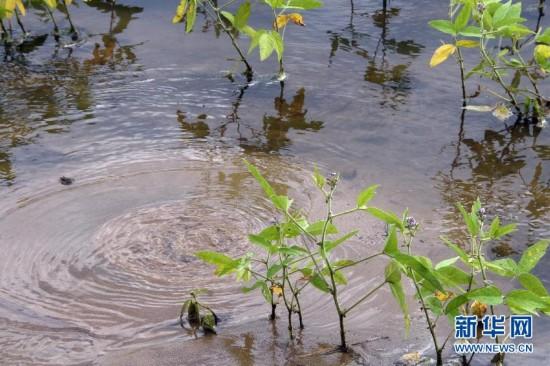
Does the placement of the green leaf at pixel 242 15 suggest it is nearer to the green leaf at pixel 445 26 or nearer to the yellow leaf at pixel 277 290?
the green leaf at pixel 445 26

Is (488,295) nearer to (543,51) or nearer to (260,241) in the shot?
(260,241)

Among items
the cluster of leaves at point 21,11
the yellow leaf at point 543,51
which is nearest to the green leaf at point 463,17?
the yellow leaf at point 543,51

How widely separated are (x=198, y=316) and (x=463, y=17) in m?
1.81

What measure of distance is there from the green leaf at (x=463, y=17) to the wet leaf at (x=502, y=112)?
50 cm

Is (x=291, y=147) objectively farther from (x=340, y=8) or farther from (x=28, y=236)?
(x=340, y=8)

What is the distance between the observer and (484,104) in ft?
12.7

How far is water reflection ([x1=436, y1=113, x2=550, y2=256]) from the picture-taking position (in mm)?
2986

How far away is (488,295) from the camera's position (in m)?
1.89

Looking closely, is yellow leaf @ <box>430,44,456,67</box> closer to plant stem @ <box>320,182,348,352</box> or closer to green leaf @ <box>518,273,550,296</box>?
plant stem @ <box>320,182,348,352</box>

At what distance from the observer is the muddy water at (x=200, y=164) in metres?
2.39

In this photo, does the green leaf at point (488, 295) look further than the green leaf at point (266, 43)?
No

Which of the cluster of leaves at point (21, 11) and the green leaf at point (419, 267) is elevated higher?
the cluster of leaves at point (21, 11)

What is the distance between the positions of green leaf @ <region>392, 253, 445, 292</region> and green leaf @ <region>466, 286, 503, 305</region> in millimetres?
85

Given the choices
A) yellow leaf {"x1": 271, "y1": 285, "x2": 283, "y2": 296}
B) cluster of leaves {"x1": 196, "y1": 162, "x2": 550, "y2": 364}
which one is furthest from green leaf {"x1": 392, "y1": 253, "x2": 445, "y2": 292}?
yellow leaf {"x1": 271, "y1": 285, "x2": 283, "y2": 296}
